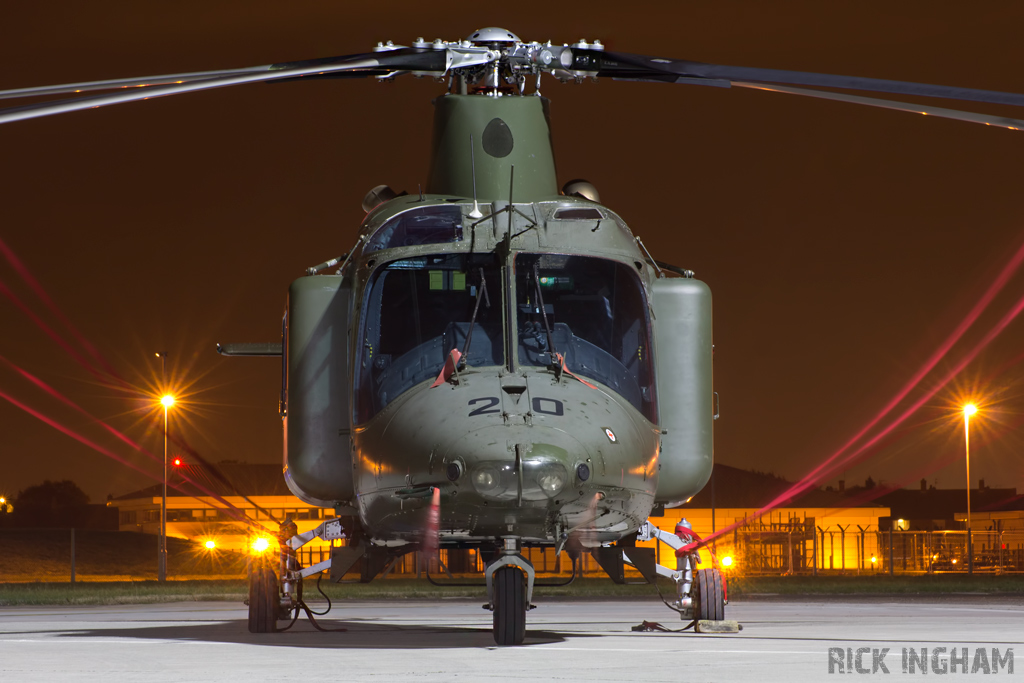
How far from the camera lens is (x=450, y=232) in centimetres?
1065

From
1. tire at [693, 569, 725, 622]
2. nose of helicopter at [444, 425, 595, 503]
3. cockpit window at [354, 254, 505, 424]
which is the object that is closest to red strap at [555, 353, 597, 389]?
cockpit window at [354, 254, 505, 424]

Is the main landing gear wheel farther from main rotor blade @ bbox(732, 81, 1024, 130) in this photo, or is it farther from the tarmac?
main rotor blade @ bbox(732, 81, 1024, 130)

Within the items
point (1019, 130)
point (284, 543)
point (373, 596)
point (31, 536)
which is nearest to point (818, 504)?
point (31, 536)

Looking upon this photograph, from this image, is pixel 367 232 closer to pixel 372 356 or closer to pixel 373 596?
pixel 372 356

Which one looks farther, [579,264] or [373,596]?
[373,596]

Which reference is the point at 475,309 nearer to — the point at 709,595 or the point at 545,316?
the point at 545,316

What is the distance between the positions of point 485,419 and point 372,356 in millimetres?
1708

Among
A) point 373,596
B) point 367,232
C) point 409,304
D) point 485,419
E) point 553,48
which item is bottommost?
point 373,596

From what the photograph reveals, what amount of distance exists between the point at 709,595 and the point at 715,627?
11.8 inches

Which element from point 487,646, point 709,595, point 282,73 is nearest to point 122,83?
point 282,73

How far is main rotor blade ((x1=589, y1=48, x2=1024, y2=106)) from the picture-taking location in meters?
7.14

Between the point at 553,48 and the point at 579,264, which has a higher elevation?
the point at 553,48

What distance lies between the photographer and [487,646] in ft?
33.8

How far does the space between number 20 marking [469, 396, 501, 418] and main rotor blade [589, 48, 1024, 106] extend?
2.78 m
